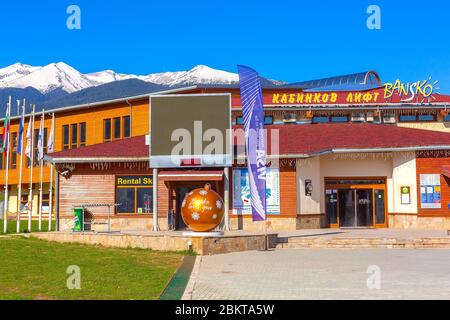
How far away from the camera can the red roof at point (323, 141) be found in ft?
85.4

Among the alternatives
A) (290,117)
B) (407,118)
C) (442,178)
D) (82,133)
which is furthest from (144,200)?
(82,133)

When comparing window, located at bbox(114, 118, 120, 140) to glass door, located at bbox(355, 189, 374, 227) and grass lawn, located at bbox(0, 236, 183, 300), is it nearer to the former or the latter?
glass door, located at bbox(355, 189, 374, 227)

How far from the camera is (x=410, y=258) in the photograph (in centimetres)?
1680

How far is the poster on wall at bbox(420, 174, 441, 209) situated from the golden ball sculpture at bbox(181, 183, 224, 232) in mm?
11931

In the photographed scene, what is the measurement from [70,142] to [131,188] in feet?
66.6

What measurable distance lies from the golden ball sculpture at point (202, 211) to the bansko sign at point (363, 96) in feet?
54.1

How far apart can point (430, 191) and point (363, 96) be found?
10.1 meters

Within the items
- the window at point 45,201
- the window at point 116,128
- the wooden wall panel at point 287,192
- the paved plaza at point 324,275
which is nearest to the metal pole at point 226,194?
the wooden wall panel at point 287,192

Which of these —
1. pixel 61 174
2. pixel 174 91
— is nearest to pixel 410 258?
pixel 61 174

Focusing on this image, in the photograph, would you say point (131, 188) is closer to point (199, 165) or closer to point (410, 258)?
point (199, 165)

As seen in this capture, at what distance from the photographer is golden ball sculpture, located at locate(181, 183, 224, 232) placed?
62.1 ft

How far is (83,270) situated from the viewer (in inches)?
540

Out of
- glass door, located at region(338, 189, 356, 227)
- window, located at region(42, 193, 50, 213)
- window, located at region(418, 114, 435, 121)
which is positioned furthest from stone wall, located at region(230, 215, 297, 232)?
window, located at region(42, 193, 50, 213)

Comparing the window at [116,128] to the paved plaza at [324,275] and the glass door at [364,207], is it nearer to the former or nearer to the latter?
the glass door at [364,207]
